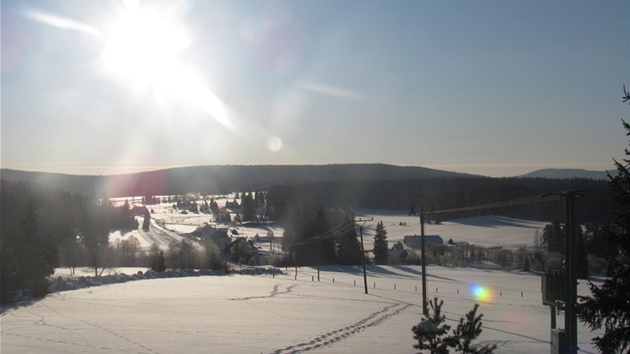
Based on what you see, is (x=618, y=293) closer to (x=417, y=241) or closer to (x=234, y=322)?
(x=234, y=322)

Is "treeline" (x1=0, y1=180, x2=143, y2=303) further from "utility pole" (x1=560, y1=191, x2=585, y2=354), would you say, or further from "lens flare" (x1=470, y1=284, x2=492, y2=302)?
"lens flare" (x1=470, y1=284, x2=492, y2=302)

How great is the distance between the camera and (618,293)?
9.41 meters

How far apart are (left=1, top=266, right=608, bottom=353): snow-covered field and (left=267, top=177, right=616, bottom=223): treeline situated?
10163 centimetres

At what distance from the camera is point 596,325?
9766mm

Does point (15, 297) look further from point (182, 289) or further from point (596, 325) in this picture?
point (596, 325)

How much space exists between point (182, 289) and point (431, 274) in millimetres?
44010

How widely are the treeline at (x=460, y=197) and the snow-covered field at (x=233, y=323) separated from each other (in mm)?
101632

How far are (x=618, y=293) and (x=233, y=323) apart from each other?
14.3 meters

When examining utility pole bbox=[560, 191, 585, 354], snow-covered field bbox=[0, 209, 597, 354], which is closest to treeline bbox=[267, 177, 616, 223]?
snow-covered field bbox=[0, 209, 597, 354]

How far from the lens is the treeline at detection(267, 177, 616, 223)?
134 m

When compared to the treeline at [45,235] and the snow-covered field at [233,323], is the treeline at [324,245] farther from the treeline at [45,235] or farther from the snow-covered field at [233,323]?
the snow-covered field at [233,323]

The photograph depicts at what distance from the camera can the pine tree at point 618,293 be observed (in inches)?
365

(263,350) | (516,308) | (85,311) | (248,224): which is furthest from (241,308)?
(248,224)

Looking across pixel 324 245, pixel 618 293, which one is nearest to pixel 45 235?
pixel 324 245
